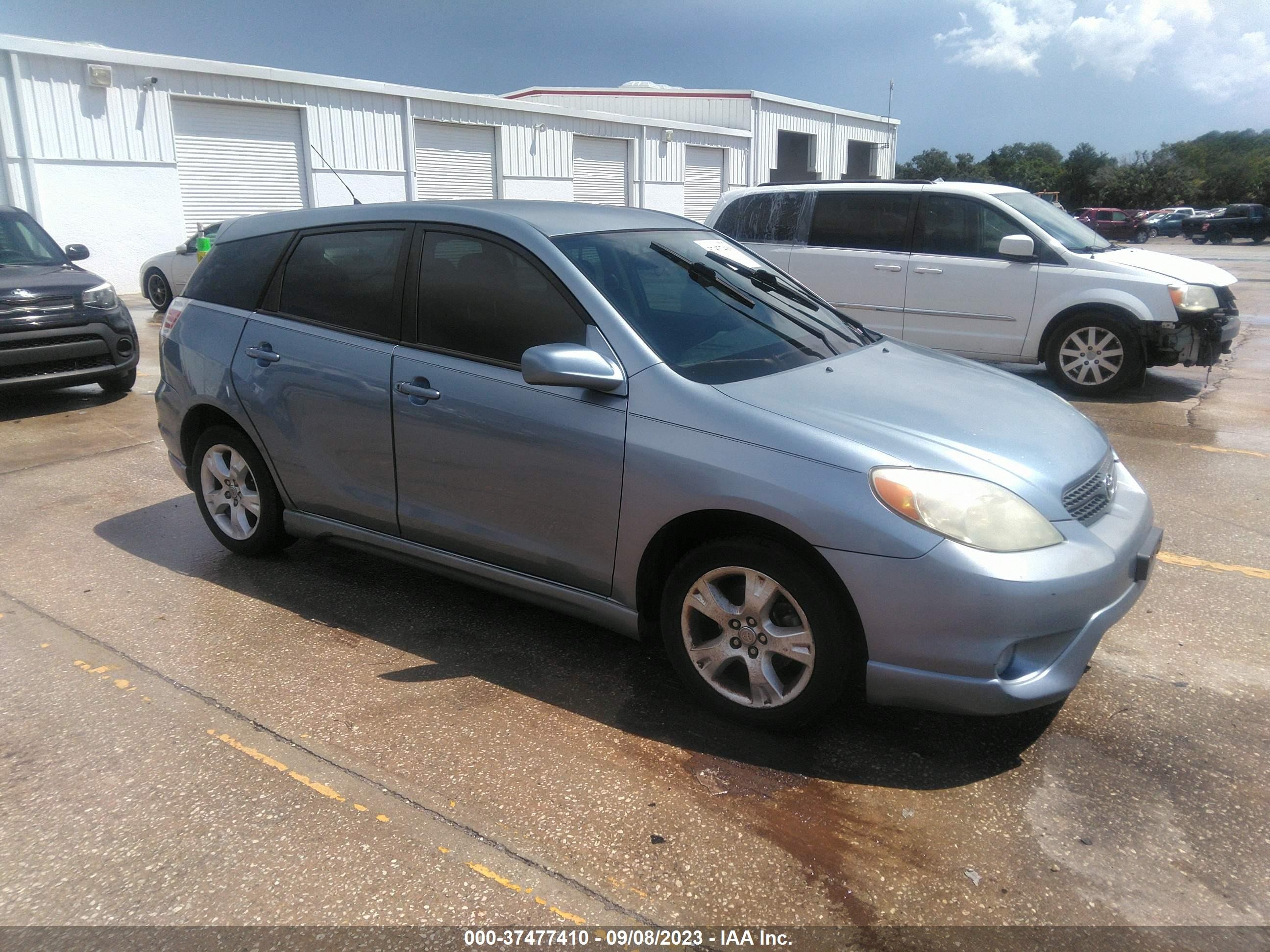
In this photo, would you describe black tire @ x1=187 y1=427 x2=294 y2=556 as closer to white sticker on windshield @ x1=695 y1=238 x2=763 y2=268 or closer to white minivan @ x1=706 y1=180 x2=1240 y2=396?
white sticker on windshield @ x1=695 y1=238 x2=763 y2=268

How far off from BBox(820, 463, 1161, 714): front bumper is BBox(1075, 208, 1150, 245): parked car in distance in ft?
146

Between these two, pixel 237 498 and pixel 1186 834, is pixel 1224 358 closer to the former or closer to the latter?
pixel 1186 834

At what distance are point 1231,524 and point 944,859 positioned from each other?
3.65 m

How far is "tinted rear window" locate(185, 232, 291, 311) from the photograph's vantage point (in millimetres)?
4559

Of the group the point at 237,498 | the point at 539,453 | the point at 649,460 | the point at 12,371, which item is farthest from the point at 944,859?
the point at 12,371

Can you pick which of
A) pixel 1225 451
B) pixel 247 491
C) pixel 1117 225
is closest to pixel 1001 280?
pixel 1225 451

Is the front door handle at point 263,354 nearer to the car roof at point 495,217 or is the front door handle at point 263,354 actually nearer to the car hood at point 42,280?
the car roof at point 495,217

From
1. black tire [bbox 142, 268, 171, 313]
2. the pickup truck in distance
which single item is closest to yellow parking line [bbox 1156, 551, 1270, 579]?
black tire [bbox 142, 268, 171, 313]

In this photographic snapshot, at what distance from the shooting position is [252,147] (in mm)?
20469

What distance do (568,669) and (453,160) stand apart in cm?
2327

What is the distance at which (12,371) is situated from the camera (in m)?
7.86

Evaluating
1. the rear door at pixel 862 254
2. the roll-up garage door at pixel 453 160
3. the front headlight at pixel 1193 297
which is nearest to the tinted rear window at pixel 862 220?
the rear door at pixel 862 254

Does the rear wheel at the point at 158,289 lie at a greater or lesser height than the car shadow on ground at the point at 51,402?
greater

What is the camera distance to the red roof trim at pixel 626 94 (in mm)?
34094
